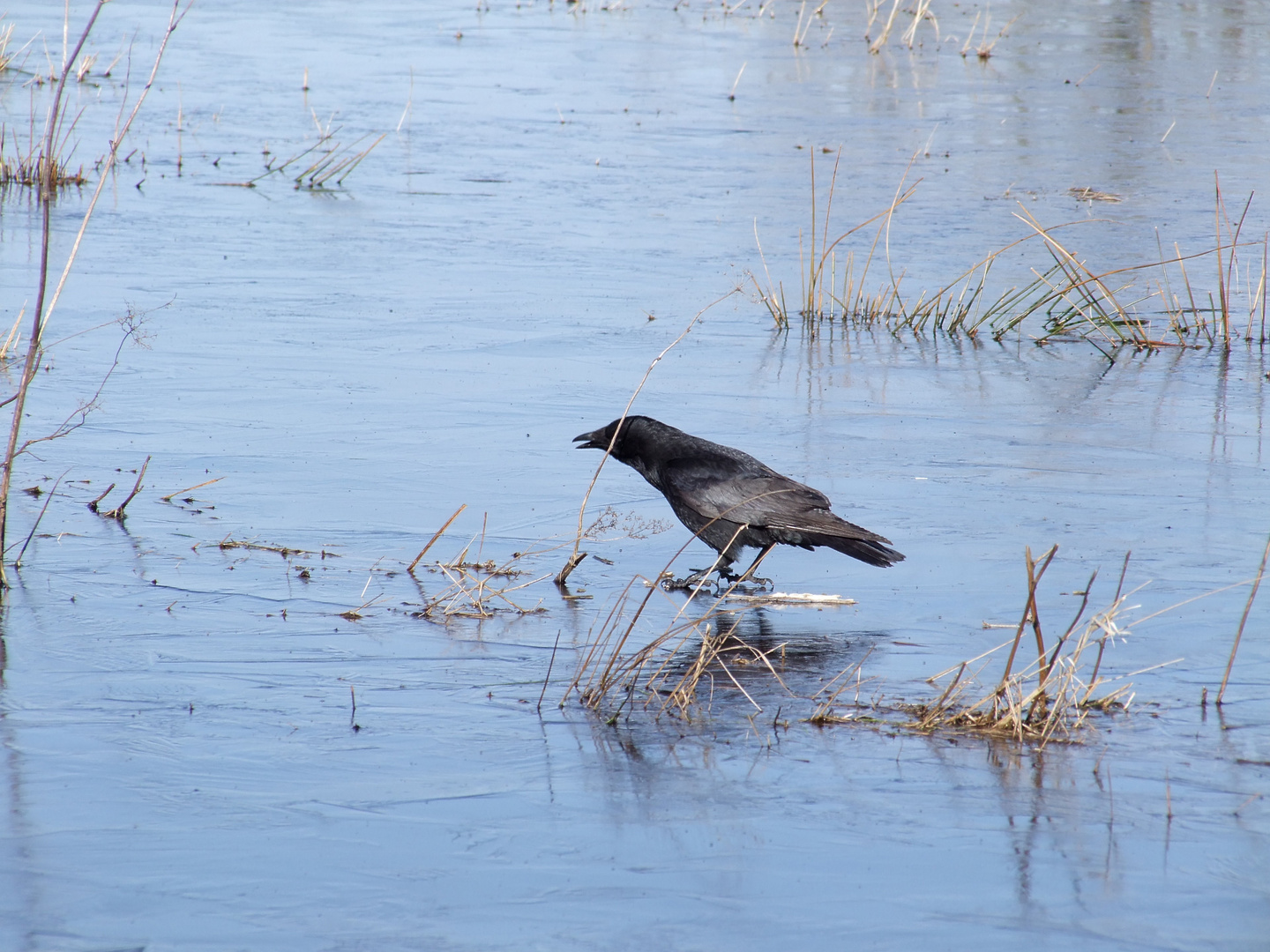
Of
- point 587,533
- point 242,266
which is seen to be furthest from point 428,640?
point 242,266

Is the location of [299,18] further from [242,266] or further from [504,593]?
[504,593]

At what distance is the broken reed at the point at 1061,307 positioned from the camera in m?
10.3

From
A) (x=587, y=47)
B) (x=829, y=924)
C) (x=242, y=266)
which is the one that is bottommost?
(x=829, y=924)

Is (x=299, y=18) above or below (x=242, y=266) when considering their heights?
above

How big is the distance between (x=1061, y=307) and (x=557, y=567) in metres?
6.47

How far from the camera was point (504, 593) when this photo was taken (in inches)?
237

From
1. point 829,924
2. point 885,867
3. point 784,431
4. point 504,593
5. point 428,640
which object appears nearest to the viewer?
point 829,924

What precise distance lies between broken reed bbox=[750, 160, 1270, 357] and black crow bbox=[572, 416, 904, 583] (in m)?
3.69

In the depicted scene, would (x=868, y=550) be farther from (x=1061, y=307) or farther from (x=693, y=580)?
(x=1061, y=307)

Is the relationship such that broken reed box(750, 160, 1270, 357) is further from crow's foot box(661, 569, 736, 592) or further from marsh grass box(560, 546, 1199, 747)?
marsh grass box(560, 546, 1199, 747)

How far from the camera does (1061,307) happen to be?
1154cm

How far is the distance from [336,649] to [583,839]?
1586 millimetres

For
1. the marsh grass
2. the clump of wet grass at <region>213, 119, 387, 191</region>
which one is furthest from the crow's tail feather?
the clump of wet grass at <region>213, 119, 387, 191</region>

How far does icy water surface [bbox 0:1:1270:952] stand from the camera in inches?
148
